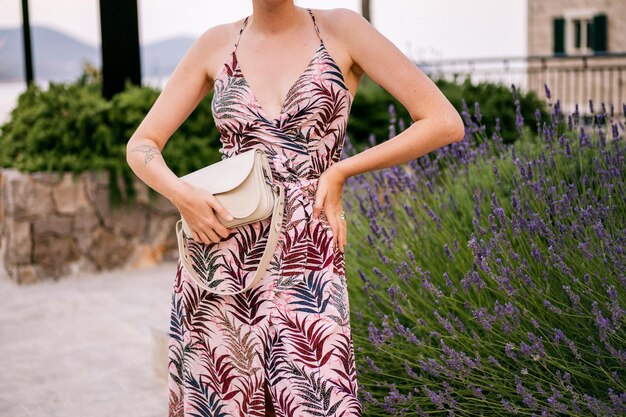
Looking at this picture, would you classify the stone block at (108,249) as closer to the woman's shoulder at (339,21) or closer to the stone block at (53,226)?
the stone block at (53,226)

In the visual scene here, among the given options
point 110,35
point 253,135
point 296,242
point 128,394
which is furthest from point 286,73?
point 110,35

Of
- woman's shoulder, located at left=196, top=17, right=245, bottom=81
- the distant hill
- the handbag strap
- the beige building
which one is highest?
the beige building

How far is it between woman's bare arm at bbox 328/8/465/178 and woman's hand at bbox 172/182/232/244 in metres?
0.28

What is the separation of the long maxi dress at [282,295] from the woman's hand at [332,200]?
2cm

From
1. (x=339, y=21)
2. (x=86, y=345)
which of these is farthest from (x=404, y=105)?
(x=86, y=345)

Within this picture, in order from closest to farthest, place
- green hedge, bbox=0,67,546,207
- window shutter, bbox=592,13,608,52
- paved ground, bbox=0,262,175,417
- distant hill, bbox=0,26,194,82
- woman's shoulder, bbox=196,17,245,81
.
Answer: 1. woman's shoulder, bbox=196,17,245,81
2. paved ground, bbox=0,262,175,417
3. green hedge, bbox=0,67,546,207
4. distant hill, bbox=0,26,194,82
5. window shutter, bbox=592,13,608,52

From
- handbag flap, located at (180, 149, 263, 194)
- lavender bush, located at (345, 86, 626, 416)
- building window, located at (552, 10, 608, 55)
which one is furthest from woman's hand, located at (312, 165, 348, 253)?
building window, located at (552, 10, 608, 55)

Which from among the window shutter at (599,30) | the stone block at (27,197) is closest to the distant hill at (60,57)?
the stone block at (27,197)

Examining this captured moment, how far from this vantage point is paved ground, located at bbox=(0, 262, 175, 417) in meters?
3.95

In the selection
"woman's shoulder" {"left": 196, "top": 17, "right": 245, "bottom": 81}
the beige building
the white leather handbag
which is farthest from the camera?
the beige building

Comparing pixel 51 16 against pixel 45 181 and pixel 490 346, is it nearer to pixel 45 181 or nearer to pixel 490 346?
pixel 45 181

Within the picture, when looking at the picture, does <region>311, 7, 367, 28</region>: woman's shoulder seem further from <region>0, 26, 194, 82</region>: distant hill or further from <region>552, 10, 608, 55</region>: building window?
<region>552, 10, 608, 55</region>: building window

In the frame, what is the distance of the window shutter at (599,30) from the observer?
23.0m

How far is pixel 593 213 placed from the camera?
240 centimetres
